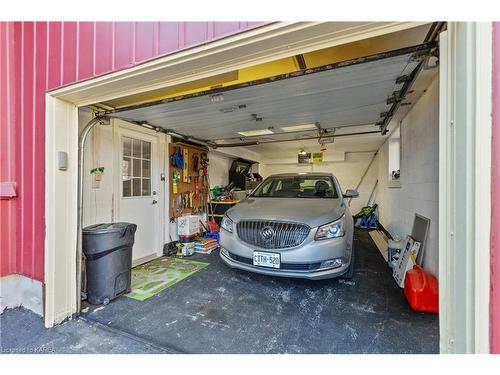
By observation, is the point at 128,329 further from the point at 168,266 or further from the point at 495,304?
the point at 495,304

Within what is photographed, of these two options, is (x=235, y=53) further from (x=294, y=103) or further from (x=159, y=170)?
(x=159, y=170)

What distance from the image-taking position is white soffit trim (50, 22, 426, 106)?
3.56 ft

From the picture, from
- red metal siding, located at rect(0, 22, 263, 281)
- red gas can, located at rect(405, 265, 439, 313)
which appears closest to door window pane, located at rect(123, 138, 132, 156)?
red metal siding, located at rect(0, 22, 263, 281)

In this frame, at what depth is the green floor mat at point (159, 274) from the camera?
259 centimetres

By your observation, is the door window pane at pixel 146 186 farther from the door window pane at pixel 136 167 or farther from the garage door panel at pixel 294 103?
the garage door panel at pixel 294 103

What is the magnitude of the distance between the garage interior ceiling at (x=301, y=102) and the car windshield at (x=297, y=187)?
35.8 inches

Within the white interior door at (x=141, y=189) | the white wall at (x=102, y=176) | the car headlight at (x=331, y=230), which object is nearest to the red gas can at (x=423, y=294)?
the car headlight at (x=331, y=230)

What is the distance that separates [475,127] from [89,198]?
3653 mm

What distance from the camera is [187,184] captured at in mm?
4691

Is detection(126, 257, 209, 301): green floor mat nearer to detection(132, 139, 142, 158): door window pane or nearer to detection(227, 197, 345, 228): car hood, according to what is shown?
detection(227, 197, 345, 228): car hood

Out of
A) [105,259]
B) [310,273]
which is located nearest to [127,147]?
[105,259]

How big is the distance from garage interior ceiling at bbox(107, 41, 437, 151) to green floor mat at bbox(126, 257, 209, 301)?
2137 mm

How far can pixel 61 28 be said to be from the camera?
1979 millimetres
